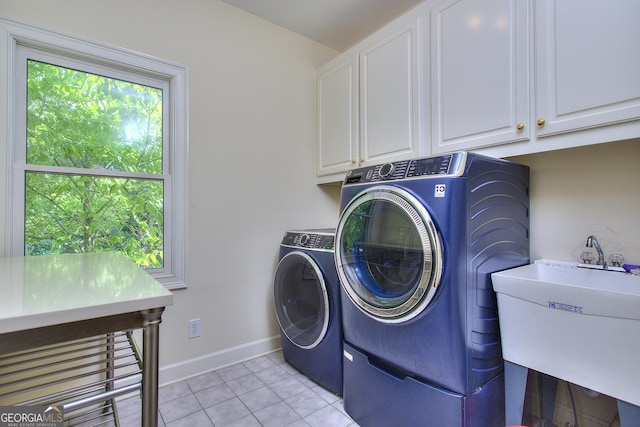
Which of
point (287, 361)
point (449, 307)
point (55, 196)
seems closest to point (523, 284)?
point (449, 307)

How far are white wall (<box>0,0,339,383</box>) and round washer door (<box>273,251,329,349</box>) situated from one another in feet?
1.03

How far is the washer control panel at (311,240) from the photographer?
1.77 m

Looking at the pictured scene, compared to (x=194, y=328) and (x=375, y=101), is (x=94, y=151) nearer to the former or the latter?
(x=194, y=328)

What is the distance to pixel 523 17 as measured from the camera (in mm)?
1317

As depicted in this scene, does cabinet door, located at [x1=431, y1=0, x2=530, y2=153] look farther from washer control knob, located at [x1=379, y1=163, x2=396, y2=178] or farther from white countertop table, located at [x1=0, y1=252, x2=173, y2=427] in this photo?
white countertop table, located at [x1=0, y1=252, x2=173, y2=427]

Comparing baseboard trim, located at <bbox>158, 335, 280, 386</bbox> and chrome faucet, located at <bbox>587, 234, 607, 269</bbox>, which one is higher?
chrome faucet, located at <bbox>587, 234, 607, 269</bbox>

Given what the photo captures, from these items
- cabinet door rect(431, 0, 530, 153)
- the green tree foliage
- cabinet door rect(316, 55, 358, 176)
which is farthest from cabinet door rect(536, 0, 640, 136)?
the green tree foliage

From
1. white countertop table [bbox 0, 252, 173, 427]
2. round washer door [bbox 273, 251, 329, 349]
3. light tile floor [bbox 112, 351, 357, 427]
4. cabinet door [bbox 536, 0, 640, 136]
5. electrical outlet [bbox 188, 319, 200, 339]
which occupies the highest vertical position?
cabinet door [bbox 536, 0, 640, 136]

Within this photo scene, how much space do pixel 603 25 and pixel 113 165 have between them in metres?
2.41

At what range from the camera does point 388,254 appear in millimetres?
1414

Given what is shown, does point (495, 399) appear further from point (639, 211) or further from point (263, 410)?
point (263, 410)

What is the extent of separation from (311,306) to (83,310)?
1.34m

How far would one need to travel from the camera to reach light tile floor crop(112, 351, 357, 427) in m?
1.53

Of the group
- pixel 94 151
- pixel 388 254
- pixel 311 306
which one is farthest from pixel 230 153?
pixel 388 254
